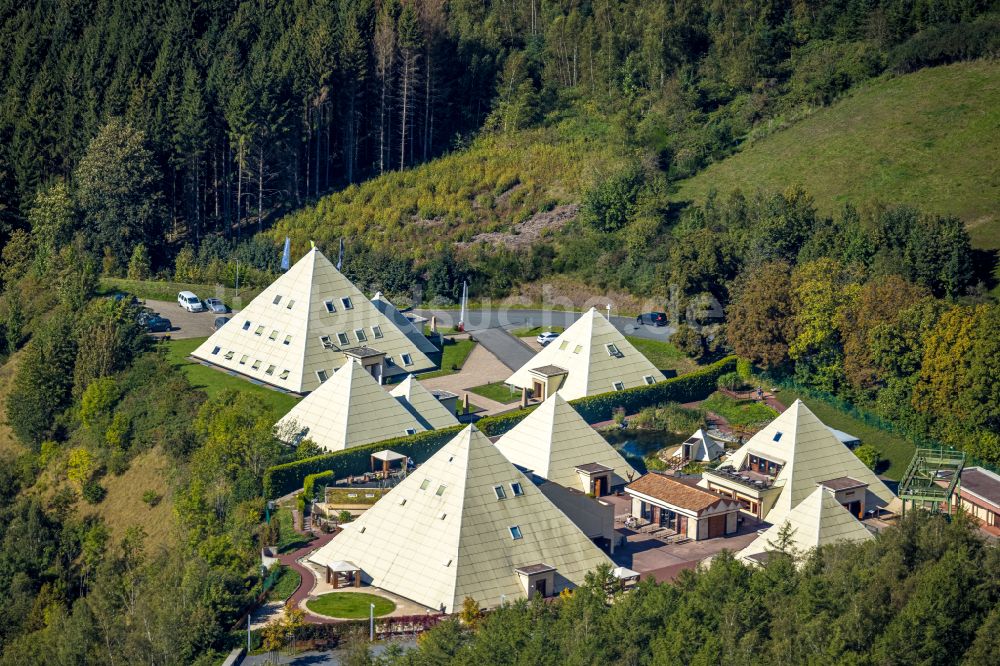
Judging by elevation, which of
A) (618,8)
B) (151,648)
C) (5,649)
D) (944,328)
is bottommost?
(5,649)

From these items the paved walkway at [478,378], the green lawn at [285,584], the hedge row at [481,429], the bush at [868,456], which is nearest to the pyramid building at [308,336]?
the paved walkway at [478,378]

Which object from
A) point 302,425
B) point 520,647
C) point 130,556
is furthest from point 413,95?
point 520,647

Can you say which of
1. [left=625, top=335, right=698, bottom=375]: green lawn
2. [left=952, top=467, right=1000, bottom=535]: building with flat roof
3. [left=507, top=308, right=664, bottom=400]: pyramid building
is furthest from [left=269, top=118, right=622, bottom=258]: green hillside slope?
[left=952, top=467, right=1000, bottom=535]: building with flat roof

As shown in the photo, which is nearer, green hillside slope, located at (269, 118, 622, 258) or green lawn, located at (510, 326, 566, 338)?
green lawn, located at (510, 326, 566, 338)

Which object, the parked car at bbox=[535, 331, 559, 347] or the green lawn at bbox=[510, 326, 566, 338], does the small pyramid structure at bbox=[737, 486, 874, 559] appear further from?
the green lawn at bbox=[510, 326, 566, 338]

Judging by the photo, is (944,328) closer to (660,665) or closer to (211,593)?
(660,665)

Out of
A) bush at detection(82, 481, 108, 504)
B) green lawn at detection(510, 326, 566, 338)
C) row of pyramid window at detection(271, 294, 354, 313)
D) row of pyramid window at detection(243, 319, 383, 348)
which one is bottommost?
bush at detection(82, 481, 108, 504)

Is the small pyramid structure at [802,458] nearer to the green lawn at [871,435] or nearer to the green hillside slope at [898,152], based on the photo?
the green lawn at [871,435]
